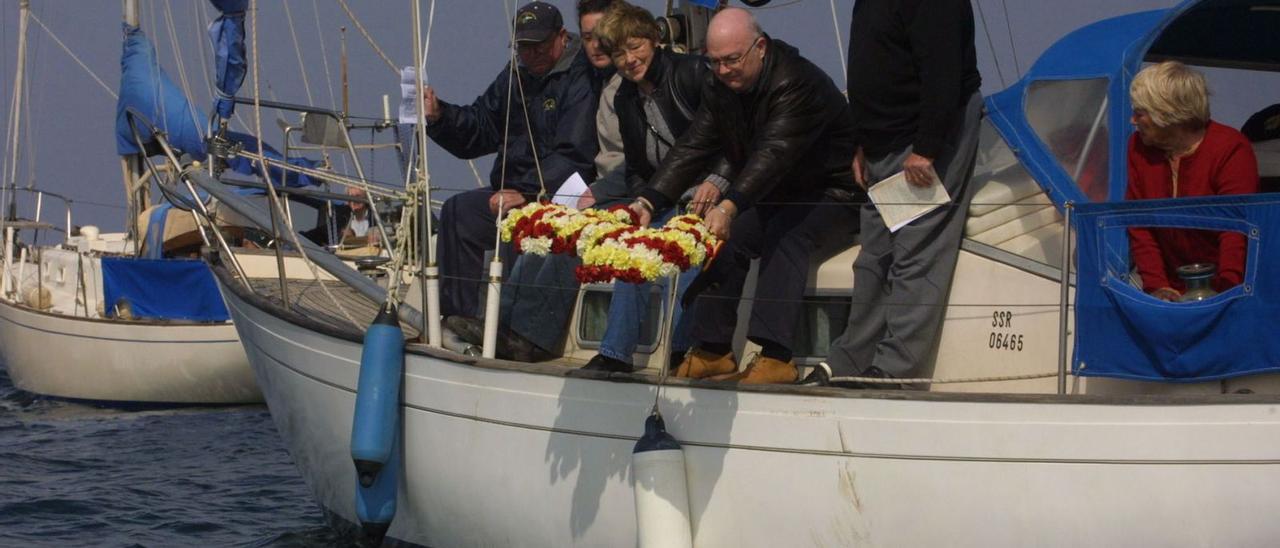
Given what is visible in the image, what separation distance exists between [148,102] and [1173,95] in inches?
639

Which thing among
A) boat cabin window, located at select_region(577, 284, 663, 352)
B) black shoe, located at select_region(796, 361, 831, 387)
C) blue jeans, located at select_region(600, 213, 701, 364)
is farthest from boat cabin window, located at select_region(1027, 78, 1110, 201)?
boat cabin window, located at select_region(577, 284, 663, 352)

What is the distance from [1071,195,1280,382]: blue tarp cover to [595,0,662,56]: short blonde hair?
75.8 inches

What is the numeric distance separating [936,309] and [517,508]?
6.05ft

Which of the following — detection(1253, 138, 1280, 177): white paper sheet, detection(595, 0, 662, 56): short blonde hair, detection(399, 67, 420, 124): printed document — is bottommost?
detection(1253, 138, 1280, 177): white paper sheet

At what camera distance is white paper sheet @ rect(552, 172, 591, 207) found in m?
7.24

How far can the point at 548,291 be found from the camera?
7.05 m

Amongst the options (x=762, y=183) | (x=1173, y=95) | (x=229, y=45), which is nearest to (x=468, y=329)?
(x=762, y=183)

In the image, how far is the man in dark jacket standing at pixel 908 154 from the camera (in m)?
5.92

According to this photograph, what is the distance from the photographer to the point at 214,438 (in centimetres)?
1460

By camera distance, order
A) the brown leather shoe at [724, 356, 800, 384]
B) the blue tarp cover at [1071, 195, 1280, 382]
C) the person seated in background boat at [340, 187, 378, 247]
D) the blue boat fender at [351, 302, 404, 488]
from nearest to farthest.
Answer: the blue tarp cover at [1071, 195, 1280, 382]
the brown leather shoe at [724, 356, 800, 384]
the blue boat fender at [351, 302, 404, 488]
the person seated in background boat at [340, 187, 378, 247]

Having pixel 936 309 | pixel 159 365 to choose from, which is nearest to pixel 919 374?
pixel 936 309

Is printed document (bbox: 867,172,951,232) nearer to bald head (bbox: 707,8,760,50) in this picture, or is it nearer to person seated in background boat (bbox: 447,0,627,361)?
bald head (bbox: 707,8,760,50)

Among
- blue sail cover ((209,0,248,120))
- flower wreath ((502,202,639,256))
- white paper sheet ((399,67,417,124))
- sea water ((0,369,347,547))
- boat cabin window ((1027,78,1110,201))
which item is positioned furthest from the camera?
blue sail cover ((209,0,248,120))

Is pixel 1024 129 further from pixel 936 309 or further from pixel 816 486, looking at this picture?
pixel 816 486
